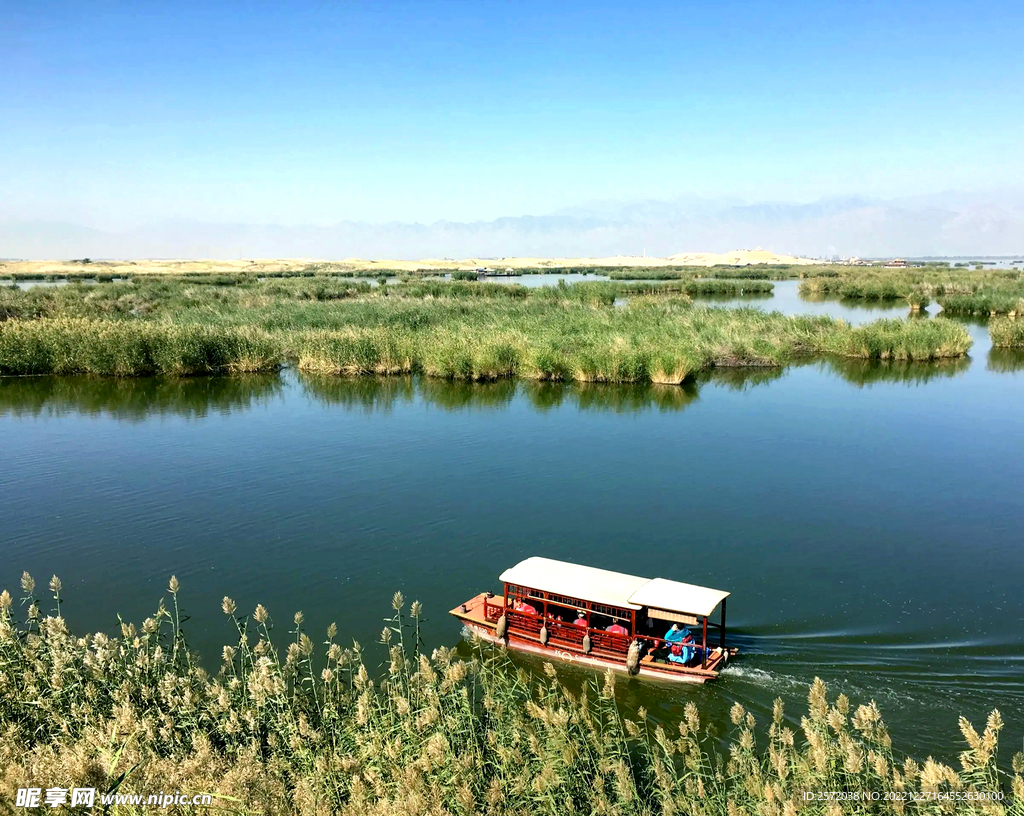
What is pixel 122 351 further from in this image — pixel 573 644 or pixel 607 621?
pixel 607 621

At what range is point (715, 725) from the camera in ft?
→ 37.4

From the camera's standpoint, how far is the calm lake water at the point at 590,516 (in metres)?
13.5

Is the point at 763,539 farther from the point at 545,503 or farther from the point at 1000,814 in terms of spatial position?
the point at 1000,814

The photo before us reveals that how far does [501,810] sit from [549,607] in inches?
271

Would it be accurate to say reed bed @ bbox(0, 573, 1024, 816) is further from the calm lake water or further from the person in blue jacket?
the calm lake water

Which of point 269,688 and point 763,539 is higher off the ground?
point 269,688

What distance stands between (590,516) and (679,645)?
6.98 m

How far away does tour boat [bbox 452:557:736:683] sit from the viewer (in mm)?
12477

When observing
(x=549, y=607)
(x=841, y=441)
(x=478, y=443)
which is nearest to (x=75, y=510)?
(x=478, y=443)

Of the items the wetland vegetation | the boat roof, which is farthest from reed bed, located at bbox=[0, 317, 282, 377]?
the boat roof

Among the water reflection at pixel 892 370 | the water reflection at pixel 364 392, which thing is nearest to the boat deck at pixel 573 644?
the water reflection at pixel 364 392

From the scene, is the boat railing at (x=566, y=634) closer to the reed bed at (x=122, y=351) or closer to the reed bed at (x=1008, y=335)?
the reed bed at (x=122, y=351)

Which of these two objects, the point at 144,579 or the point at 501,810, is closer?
the point at 501,810

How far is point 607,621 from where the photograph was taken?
13.5 meters
